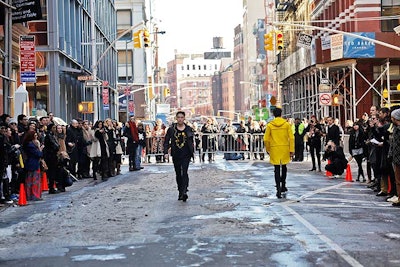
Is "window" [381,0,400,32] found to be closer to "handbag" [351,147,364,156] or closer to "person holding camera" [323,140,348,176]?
"person holding camera" [323,140,348,176]

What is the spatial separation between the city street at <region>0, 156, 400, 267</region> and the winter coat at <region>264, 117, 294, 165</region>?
34.9 inches

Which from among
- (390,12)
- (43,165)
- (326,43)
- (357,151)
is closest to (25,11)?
(43,165)

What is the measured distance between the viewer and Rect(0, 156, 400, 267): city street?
10.5 m

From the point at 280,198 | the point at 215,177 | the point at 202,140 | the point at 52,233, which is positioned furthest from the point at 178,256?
the point at 202,140

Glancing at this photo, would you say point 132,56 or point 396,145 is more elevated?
point 132,56

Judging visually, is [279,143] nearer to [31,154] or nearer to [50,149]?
[31,154]

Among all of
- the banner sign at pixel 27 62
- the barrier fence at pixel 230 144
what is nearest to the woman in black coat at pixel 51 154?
the banner sign at pixel 27 62

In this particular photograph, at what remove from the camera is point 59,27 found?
43.9 m

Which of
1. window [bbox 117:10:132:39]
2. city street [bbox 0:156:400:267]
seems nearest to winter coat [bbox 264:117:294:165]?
city street [bbox 0:156:400:267]

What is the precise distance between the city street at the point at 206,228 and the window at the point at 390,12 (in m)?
31.7

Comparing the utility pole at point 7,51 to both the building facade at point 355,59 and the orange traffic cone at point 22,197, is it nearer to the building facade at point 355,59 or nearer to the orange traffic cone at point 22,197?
the orange traffic cone at point 22,197

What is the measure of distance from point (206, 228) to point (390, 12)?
137ft

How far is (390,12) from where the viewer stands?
52594 millimetres

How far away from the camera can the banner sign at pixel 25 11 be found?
31.3 metres
